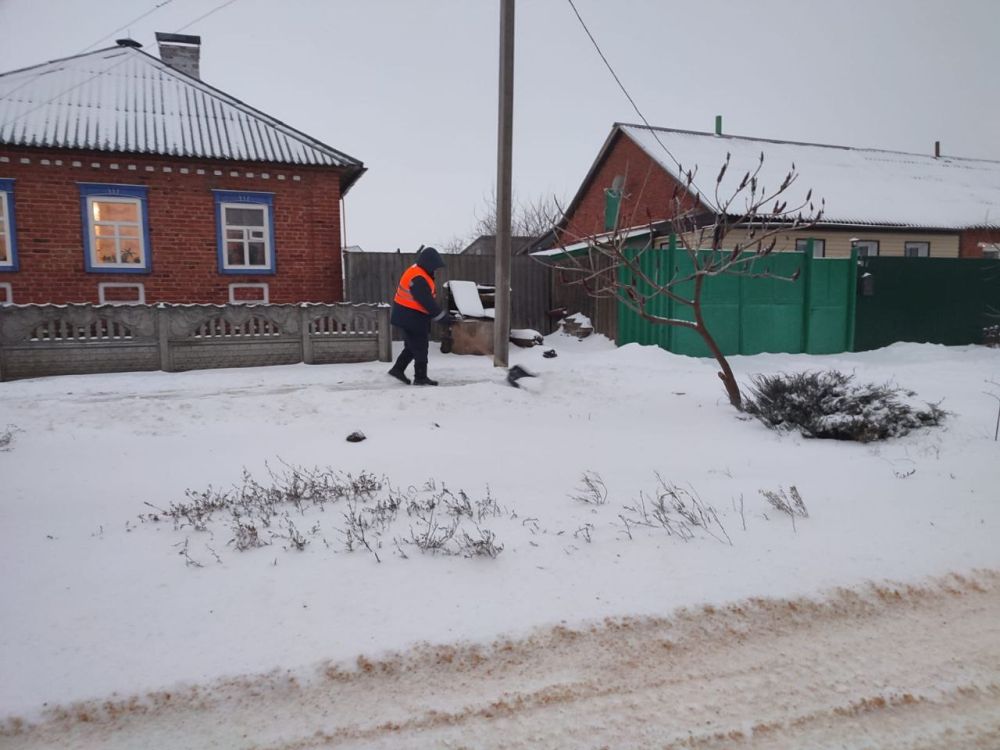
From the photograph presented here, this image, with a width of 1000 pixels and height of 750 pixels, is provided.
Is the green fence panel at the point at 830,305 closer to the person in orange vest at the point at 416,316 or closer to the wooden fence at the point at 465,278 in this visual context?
the wooden fence at the point at 465,278

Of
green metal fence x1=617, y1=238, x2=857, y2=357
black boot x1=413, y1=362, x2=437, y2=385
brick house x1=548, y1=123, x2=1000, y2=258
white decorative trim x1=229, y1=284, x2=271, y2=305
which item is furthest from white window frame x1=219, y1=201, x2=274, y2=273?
green metal fence x1=617, y1=238, x2=857, y2=357

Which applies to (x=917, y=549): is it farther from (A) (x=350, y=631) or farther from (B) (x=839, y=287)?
(B) (x=839, y=287)

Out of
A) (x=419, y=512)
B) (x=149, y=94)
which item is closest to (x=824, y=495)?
(x=419, y=512)

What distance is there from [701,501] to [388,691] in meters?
2.52

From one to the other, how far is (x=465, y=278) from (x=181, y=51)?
10144 mm

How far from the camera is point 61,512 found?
402 centimetres

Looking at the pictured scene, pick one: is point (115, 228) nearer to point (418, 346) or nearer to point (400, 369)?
point (400, 369)

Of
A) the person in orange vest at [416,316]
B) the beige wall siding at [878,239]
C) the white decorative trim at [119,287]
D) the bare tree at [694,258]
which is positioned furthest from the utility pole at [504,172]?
the beige wall siding at [878,239]

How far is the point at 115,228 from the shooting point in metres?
12.8

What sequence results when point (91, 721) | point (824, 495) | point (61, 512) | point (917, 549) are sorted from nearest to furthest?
point (91, 721)
point (917, 549)
point (61, 512)
point (824, 495)

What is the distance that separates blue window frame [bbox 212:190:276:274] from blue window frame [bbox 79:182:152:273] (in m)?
1.40

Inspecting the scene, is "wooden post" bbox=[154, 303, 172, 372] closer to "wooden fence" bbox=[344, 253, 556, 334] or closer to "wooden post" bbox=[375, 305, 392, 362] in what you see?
"wooden post" bbox=[375, 305, 392, 362]

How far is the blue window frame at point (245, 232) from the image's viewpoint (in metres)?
13.3

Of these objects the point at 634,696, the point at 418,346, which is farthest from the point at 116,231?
the point at 634,696
